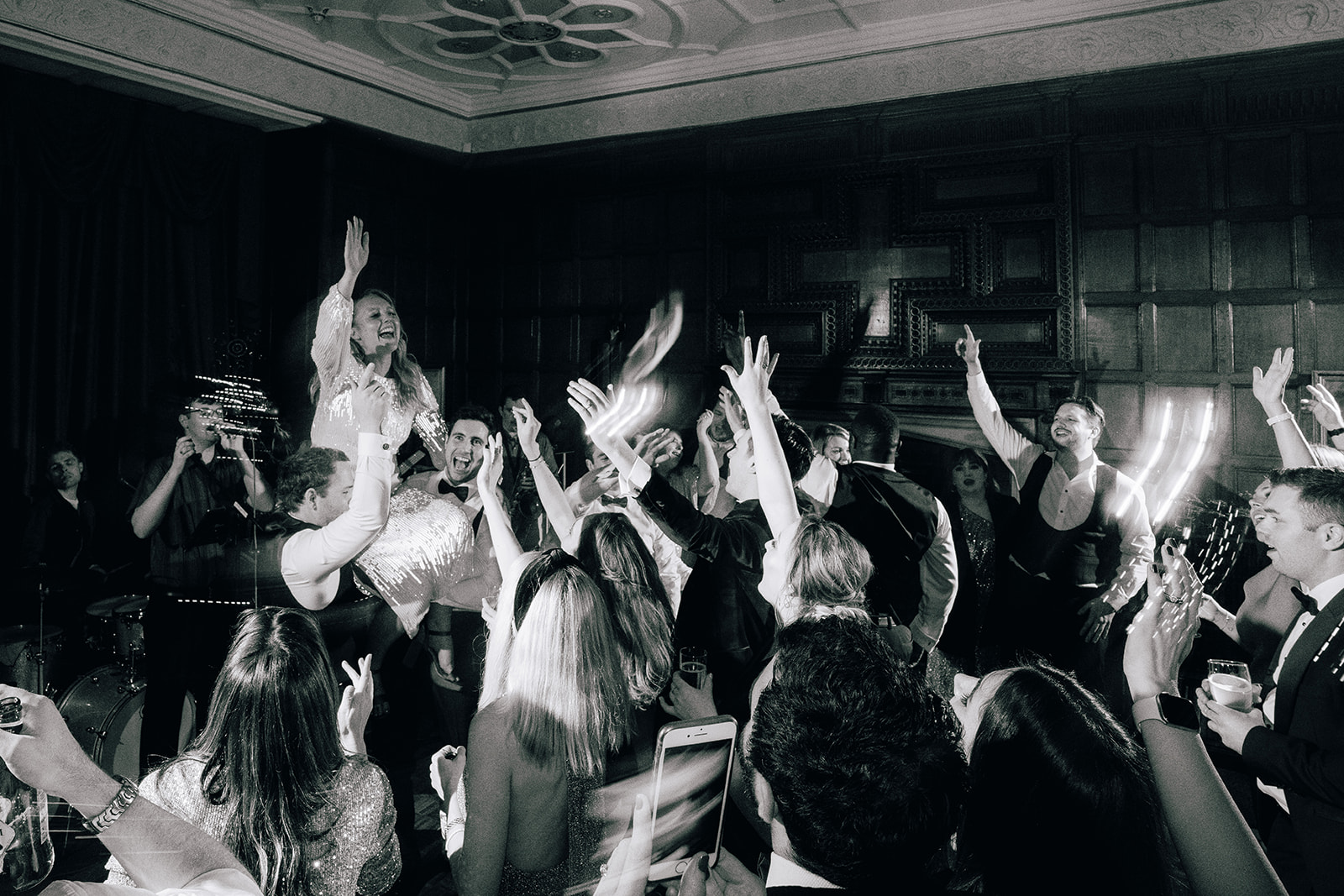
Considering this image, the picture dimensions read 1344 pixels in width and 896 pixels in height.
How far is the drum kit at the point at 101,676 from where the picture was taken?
11.2 ft

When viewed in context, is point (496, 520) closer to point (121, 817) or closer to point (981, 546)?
point (121, 817)

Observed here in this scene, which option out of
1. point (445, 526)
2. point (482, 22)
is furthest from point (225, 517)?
point (482, 22)

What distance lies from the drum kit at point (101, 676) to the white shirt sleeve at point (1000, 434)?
421 centimetres

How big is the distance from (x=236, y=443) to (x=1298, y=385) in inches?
220

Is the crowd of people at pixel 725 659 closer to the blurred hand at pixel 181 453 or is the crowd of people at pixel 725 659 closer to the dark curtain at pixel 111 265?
the blurred hand at pixel 181 453

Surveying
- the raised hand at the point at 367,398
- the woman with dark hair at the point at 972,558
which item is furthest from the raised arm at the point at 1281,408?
the raised hand at the point at 367,398

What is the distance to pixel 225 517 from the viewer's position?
173 inches

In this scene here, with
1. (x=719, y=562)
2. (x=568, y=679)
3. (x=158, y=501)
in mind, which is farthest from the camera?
(x=158, y=501)

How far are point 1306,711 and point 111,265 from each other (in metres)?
5.61

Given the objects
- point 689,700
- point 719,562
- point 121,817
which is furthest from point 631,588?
point 121,817

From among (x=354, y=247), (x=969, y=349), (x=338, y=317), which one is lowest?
(x=969, y=349)

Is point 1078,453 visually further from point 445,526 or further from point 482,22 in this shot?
point 482,22

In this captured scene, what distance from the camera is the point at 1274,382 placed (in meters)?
4.28

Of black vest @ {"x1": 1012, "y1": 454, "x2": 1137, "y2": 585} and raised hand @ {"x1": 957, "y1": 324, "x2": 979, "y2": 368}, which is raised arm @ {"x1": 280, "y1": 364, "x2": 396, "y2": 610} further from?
black vest @ {"x1": 1012, "y1": 454, "x2": 1137, "y2": 585}
